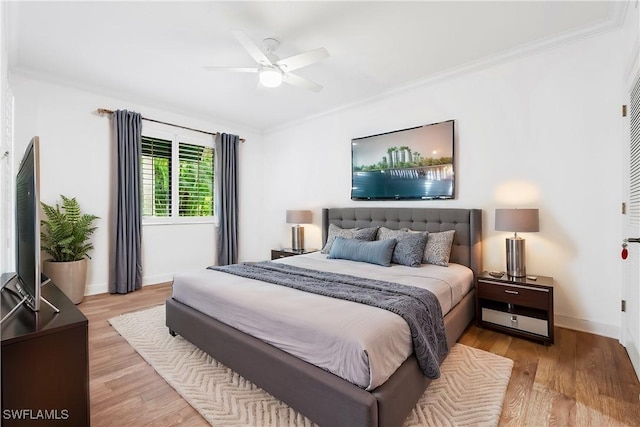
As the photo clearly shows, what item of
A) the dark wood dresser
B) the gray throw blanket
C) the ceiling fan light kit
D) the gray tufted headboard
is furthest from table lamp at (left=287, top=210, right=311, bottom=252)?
the dark wood dresser

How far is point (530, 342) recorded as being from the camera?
8.70 feet

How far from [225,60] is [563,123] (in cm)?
343

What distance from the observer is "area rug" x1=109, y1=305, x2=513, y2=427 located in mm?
1706

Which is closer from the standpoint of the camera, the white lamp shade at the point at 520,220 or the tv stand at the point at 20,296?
the tv stand at the point at 20,296

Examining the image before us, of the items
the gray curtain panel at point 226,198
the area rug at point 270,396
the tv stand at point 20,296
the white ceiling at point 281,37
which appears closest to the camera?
the tv stand at point 20,296

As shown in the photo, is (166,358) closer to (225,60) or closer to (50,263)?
(50,263)

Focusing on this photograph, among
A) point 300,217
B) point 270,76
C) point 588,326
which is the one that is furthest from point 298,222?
point 588,326

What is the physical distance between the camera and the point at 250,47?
244cm

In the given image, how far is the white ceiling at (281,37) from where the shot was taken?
2459 mm

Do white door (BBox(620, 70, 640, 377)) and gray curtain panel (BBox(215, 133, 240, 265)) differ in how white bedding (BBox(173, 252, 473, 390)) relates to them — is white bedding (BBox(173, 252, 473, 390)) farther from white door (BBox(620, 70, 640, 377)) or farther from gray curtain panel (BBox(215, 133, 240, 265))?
gray curtain panel (BBox(215, 133, 240, 265))

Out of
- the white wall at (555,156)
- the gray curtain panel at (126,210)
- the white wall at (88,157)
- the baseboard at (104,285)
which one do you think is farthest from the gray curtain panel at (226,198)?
the white wall at (555,156)

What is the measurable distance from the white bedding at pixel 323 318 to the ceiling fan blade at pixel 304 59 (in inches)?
74.6

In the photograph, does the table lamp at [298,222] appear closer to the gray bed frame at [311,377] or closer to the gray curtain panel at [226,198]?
the gray curtain panel at [226,198]

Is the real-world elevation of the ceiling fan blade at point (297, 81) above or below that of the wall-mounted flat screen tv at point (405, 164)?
above
